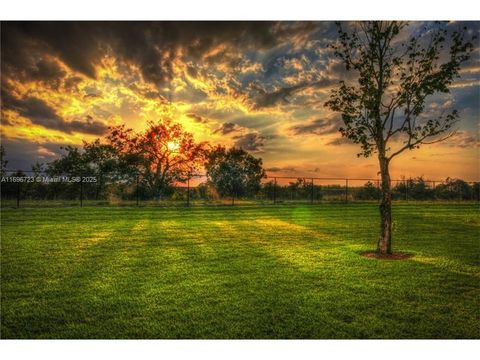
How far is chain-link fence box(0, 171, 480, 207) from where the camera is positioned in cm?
2466

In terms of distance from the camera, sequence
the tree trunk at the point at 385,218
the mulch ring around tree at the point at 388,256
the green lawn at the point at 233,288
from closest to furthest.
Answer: the green lawn at the point at 233,288
the mulch ring around tree at the point at 388,256
the tree trunk at the point at 385,218

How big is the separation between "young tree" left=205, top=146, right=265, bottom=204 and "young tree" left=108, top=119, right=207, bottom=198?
7.36 feet

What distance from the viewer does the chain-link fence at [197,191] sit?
2466cm

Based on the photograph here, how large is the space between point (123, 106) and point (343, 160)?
42.4 ft

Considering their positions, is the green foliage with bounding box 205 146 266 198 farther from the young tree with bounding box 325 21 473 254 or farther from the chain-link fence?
the young tree with bounding box 325 21 473 254

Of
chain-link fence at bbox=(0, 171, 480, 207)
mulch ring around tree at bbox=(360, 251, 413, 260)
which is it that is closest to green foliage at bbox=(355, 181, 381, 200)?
chain-link fence at bbox=(0, 171, 480, 207)

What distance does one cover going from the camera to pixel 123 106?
66.6ft

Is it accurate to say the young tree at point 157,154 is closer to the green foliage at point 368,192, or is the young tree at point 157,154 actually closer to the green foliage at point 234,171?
the green foliage at point 234,171

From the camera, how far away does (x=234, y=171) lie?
2967 centimetres

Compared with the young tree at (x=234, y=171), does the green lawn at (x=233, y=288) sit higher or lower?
lower

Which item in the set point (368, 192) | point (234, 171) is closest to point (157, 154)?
point (234, 171)

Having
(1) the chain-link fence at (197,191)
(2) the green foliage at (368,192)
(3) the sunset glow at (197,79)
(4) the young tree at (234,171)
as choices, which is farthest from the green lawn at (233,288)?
(2) the green foliage at (368,192)

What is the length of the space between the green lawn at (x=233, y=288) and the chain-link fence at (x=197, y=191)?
50.8 feet
